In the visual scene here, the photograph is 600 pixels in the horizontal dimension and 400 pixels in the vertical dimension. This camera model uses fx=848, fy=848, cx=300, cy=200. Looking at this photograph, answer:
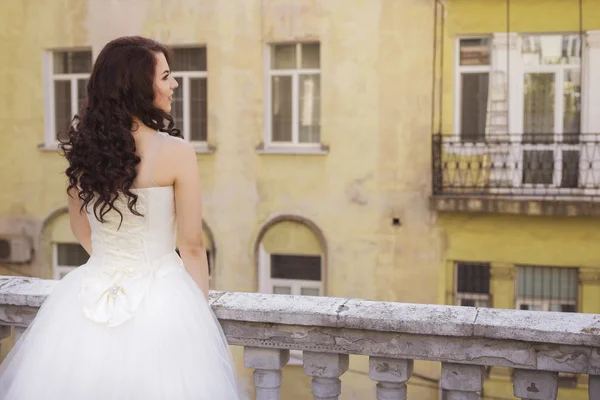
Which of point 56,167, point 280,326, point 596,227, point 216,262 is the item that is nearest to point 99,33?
point 56,167

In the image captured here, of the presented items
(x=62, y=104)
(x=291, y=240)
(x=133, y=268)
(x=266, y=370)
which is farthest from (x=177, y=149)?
(x=62, y=104)

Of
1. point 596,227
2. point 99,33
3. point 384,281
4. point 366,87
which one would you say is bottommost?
point 384,281

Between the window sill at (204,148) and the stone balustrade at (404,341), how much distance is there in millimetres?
11517

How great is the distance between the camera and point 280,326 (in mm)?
3467

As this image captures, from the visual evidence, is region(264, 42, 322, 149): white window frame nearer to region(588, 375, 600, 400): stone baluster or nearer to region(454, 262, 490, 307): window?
region(454, 262, 490, 307): window

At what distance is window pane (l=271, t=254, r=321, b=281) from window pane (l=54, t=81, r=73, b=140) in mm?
4824

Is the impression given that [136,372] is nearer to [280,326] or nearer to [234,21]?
[280,326]

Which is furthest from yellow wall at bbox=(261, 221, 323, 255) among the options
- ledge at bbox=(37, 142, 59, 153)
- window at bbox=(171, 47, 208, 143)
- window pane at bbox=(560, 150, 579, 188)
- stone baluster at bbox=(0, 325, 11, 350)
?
stone baluster at bbox=(0, 325, 11, 350)

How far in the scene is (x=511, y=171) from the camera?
13.7 m

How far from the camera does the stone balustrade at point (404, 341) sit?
3.13m

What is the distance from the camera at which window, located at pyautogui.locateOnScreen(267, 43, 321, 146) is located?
14656 millimetres

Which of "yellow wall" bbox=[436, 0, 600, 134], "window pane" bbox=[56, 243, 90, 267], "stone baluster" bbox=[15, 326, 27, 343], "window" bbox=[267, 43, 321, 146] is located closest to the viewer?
"stone baluster" bbox=[15, 326, 27, 343]

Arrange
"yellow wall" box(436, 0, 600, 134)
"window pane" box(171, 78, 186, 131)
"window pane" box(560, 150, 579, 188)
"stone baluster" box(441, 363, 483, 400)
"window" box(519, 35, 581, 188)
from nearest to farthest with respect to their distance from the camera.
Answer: "stone baluster" box(441, 363, 483, 400)
"yellow wall" box(436, 0, 600, 134)
"window" box(519, 35, 581, 188)
"window pane" box(560, 150, 579, 188)
"window pane" box(171, 78, 186, 131)

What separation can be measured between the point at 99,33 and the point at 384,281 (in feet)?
22.5
